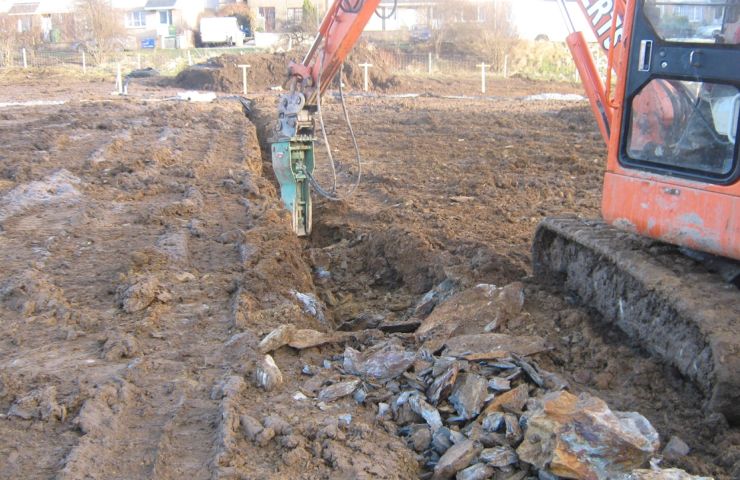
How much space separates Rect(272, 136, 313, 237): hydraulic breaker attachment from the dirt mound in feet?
66.7

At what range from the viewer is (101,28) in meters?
43.5

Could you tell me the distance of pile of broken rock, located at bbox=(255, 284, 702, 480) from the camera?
11.7 feet

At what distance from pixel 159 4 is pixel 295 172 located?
61.4 m

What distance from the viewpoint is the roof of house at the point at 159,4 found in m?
63.8

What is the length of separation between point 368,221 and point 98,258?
345 cm

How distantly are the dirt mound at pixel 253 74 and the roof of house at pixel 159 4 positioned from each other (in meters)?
36.0

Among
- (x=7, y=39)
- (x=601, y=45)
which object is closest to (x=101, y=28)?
(x=7, y=39)

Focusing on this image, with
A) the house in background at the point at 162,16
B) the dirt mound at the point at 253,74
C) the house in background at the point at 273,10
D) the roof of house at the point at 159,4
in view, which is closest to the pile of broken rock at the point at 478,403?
the dirt mound at the point at 253,74

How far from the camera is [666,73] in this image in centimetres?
490

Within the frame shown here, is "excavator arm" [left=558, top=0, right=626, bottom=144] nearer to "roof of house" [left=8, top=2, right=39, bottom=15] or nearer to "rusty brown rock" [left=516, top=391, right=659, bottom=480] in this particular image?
"rusty brown rock" [left=516, top=391, right=659, bottom=480]

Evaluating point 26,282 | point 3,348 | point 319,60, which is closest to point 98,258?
point 26,282

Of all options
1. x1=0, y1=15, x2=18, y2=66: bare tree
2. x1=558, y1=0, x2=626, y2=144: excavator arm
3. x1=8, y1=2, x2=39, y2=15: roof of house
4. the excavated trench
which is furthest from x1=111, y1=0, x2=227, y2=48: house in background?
x1=558, y1=0, x2=626, y2=144: excavator arm

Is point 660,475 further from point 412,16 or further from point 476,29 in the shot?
point 412,16

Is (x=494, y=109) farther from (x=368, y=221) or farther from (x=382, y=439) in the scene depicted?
(x=382, y=439)
